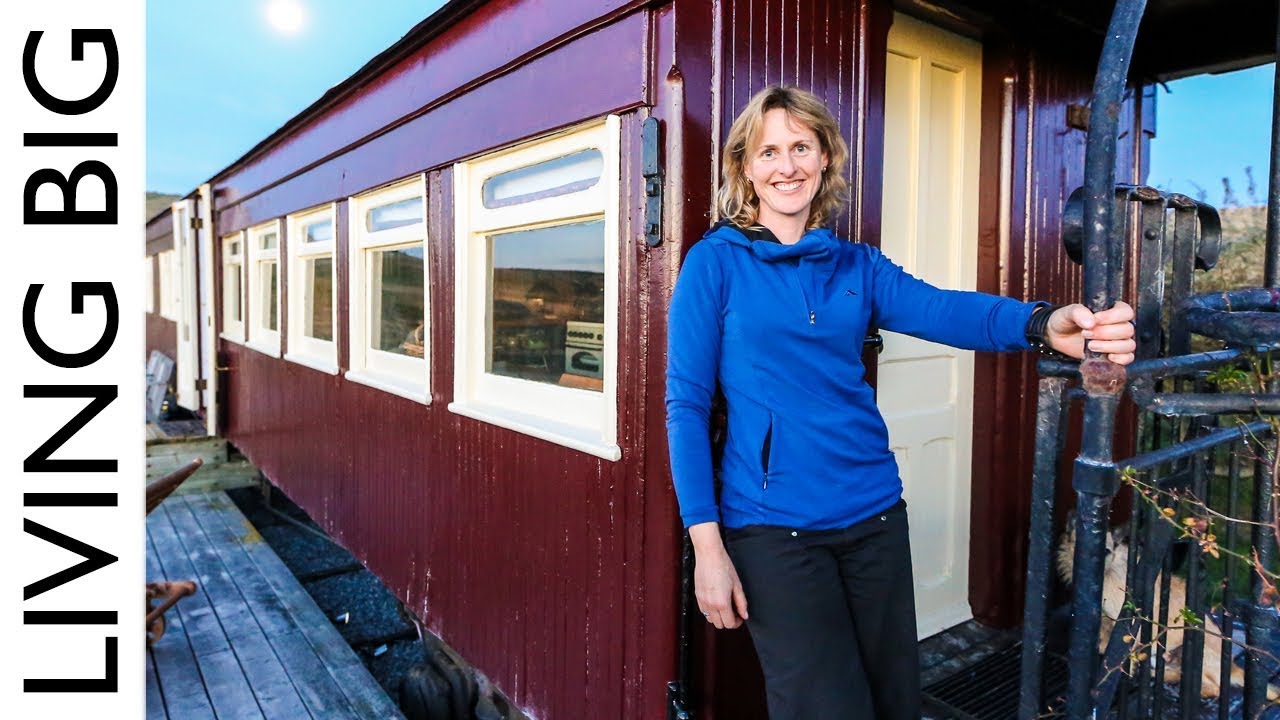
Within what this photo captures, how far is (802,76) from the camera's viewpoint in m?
2.50

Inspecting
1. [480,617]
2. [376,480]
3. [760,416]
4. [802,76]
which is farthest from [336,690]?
[802,76]

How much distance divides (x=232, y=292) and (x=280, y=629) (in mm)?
5503

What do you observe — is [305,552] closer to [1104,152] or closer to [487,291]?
[487,291]

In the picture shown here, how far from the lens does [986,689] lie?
2.81 m

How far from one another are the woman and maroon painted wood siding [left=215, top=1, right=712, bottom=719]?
53 centimetres

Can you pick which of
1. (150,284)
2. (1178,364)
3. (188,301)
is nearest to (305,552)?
(188,301)

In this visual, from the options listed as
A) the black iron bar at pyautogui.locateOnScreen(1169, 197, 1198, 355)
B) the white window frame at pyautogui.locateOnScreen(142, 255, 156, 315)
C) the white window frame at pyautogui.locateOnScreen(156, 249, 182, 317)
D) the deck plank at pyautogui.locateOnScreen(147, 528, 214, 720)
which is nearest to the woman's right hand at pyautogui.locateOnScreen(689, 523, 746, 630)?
the black iron bar at pyautogui.locateOnScreen(1169, 197, 1198, 355)

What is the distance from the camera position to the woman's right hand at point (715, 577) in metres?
1.76

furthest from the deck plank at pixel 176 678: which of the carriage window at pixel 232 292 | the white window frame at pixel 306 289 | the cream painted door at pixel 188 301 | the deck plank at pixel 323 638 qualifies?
the cream painted door at pixel 188 301

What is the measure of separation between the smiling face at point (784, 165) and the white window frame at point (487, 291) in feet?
2.57

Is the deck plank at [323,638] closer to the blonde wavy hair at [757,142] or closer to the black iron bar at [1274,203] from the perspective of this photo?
the blonde wavy hair at [757,142]

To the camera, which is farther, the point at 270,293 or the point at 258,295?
the point at 258,295

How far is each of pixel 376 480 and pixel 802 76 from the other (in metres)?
3.41

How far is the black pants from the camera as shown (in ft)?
5.78
